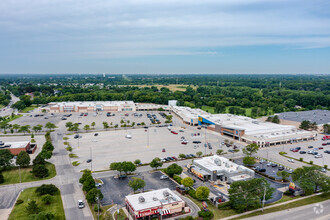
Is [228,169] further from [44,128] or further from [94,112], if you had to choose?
[94,112]

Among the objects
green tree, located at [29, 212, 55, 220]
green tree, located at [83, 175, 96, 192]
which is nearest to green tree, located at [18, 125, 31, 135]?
green tree, located at [83, 175, 96, 192]

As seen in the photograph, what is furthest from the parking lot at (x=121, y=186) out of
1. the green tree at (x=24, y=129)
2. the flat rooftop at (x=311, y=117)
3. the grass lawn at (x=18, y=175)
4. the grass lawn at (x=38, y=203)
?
the flat rooftop at (x=311, y=117)

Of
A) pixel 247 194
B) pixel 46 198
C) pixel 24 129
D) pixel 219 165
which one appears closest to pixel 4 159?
pixel 46 198

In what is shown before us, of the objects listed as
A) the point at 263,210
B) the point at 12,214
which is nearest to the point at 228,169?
the point at 263,210

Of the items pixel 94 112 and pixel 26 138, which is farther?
pixel 94 112

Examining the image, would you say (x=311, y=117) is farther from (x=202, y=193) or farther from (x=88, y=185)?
(x=88, y=185)
